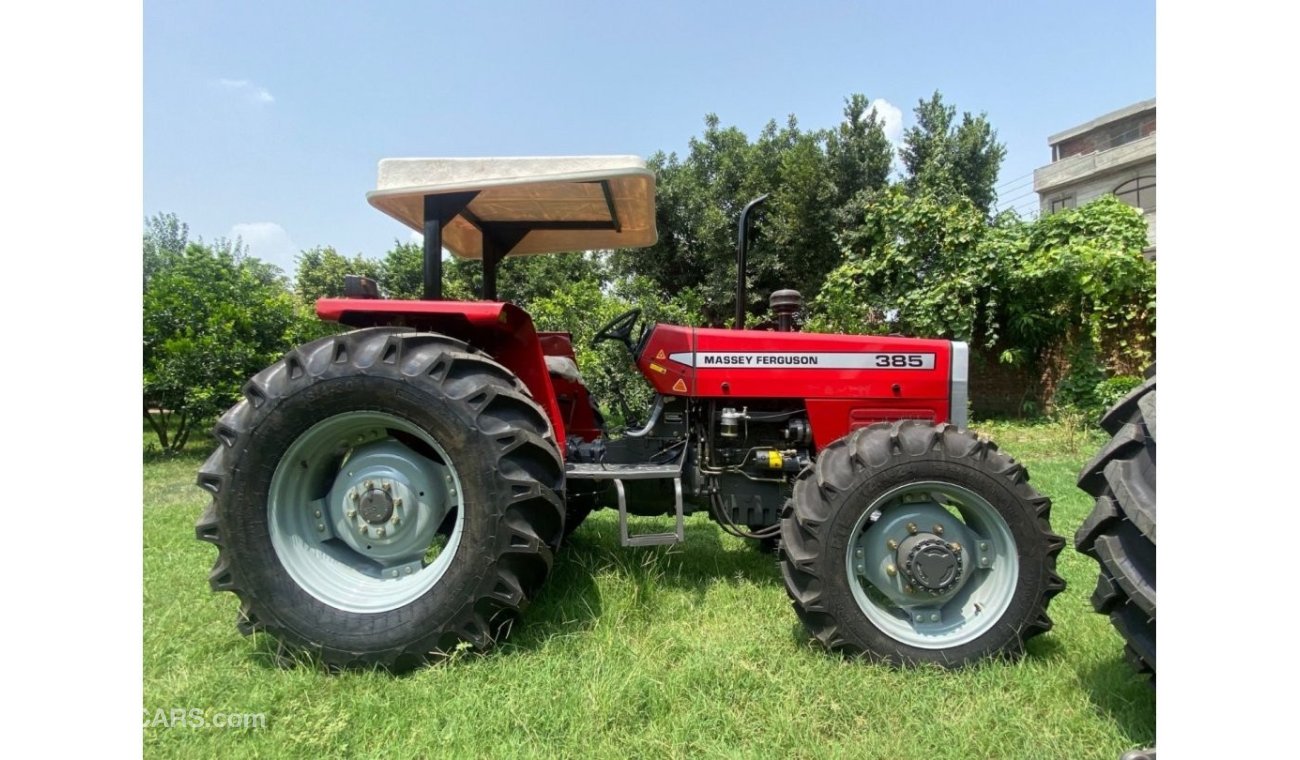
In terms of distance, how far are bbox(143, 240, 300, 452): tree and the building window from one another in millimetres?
25723

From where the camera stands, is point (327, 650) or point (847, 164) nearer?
point (327, 650)

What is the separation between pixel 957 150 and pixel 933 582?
56.6ft

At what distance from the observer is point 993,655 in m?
2.33

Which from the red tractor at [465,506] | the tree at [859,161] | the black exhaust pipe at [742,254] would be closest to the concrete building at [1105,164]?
the tree at [859,161]

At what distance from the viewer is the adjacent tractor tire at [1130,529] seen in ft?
5.65

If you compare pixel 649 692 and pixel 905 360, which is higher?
pixel 905 360

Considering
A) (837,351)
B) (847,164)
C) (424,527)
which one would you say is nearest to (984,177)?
(847,164)

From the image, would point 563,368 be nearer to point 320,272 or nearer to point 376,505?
point 376,505

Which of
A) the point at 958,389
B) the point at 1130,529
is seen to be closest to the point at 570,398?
the point at 958,389

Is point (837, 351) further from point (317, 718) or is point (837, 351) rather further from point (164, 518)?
point (164, 518)

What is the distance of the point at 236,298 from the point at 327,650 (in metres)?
8.24

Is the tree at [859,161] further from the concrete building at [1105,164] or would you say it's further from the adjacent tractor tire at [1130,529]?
the adjacent tractor tire at [1130,529]

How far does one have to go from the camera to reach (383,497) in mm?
2490

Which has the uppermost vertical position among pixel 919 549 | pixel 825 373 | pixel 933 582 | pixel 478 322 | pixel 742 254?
pixel 742 254
